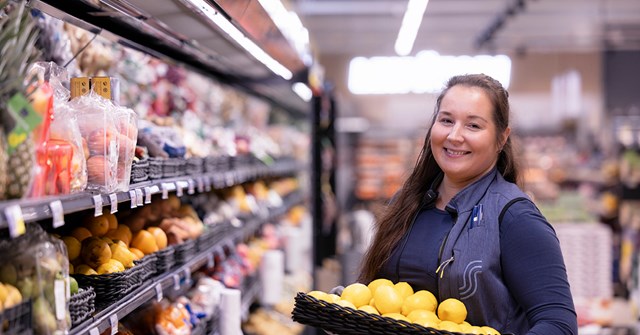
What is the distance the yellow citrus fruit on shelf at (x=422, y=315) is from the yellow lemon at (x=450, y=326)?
43 millimetres

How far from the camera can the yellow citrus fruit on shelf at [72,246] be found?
276cm

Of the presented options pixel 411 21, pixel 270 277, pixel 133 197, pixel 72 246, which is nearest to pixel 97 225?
pixel 72 246

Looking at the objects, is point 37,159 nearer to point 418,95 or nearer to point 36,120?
point 36,120

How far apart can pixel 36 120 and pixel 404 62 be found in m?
13.4

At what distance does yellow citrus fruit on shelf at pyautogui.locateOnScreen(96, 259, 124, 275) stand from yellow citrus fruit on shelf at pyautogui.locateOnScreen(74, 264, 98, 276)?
5cm

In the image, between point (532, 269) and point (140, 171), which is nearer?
point (532, 269)

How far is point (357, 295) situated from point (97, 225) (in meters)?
1.17

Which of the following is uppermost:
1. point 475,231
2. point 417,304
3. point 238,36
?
point 238,36

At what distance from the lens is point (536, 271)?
88.7 inches

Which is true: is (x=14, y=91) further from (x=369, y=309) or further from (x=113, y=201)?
(x=369, y=309)

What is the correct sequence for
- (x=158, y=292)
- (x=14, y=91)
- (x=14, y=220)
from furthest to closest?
(x=158, y=292) → (x=14, y=91) → (x=14, y=220)

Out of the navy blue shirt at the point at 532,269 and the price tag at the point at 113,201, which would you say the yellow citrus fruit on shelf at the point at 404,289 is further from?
the price tag at the point at 113,201

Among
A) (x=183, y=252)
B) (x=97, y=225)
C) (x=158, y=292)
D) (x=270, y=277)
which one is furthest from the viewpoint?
(x=270, y=277)

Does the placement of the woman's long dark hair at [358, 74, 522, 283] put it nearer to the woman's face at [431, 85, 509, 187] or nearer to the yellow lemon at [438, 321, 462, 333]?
the woman's face at [431, 85, 509, 187]
